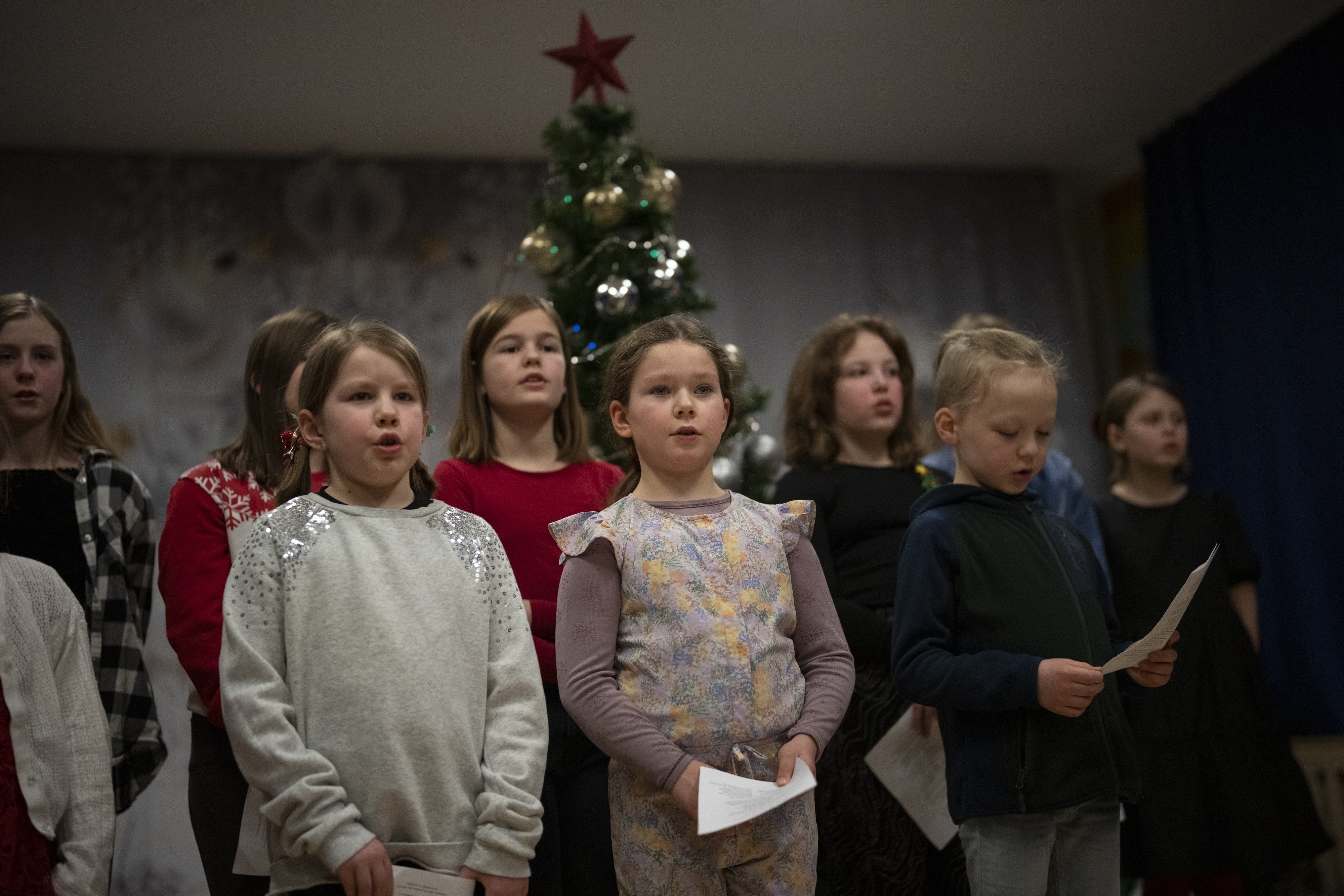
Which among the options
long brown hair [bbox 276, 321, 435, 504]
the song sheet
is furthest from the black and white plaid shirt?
long brown hair [bbox 276, 321, 435, 504]

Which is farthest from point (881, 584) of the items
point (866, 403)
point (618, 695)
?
point (618, 695)

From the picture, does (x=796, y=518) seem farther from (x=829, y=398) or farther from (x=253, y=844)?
(x=253, y=844)

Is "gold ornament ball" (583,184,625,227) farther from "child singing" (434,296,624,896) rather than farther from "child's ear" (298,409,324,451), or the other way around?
"child's ear" (298,409,324,451)

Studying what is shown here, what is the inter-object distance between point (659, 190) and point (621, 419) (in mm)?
1408

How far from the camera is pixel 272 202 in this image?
4582mm

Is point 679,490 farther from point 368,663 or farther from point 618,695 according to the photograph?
point 368,663

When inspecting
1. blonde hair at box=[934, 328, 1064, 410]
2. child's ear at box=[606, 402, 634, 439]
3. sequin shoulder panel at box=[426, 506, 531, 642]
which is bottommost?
sequin shoulder panel at box=[426, 506, 531, 642]

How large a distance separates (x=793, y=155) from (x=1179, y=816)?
3301mm

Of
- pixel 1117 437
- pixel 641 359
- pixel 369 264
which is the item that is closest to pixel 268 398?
pixel 641 359

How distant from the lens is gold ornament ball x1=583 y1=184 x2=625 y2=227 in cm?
292

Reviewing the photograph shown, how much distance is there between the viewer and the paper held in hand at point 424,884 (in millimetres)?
1372

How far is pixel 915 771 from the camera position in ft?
6.79

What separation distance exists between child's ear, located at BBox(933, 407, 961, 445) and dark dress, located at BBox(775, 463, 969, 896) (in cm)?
26

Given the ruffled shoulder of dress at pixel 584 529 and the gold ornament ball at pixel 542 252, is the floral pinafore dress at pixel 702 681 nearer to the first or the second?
the ruffled shoulder of dress at pixel 584 529
